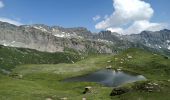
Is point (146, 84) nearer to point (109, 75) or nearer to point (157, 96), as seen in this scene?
point (157, 96)

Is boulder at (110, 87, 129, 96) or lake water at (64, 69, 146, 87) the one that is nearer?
boulder at (110, 87, 129, 96)

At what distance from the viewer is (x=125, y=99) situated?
62.9 metres

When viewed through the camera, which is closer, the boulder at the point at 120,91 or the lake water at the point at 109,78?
the boulder at the point at 120,91

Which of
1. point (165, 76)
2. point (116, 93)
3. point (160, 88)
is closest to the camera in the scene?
point (160, 88)

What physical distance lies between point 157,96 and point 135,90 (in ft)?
19.8

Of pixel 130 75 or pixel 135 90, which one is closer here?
pixel 135 90

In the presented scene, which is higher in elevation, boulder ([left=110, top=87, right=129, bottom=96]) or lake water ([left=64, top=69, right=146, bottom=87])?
boulder ([left=110, top=87, right=129, bottom=96])

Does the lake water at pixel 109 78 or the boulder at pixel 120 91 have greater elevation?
the boulder at pixel 120 91

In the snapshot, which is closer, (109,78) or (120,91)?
(120,91)

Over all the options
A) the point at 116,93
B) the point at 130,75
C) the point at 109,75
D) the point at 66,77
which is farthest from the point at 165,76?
the point at 116,93

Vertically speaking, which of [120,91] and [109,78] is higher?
[120,91]

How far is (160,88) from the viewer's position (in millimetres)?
65000

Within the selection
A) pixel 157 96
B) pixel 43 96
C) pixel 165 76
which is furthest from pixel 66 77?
pixel 157 96

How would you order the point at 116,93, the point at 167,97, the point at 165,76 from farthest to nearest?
the point at 165,76 < the point at 116,93 < the point at 167,97
